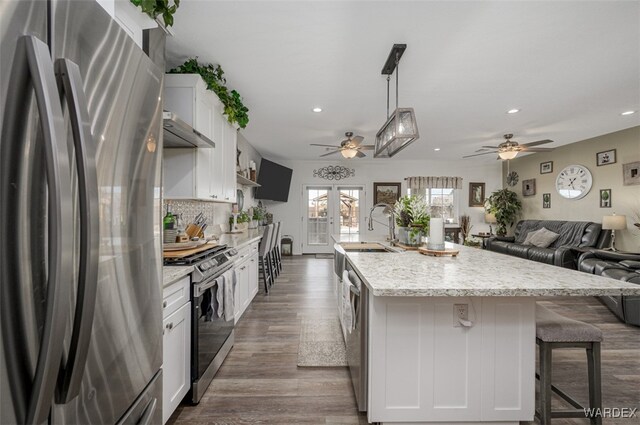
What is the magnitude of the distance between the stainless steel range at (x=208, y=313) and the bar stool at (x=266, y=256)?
1738 mm

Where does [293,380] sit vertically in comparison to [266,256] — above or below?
below

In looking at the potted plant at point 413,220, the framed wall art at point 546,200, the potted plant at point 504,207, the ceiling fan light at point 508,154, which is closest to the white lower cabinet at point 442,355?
the potted plant at point 413,220

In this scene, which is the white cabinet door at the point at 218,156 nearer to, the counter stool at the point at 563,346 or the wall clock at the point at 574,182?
the counter stool at the point at 563,346

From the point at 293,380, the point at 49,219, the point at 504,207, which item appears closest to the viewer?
the point at 49,219

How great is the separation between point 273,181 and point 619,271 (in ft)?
19.6

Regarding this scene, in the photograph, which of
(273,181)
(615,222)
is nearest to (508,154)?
(615,222)

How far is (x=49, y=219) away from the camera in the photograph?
0.55 meters

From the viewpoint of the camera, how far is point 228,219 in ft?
14.9

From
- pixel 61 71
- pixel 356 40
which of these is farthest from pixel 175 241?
pixel 356 40

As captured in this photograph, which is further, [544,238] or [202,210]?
[544,238]

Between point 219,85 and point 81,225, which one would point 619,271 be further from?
point 219,85

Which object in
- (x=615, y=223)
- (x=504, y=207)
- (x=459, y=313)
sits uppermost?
(x=504, y=207)

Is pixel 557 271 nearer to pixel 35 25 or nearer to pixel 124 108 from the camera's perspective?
pixel 124 108

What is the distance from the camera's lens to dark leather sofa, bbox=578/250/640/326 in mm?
2936
